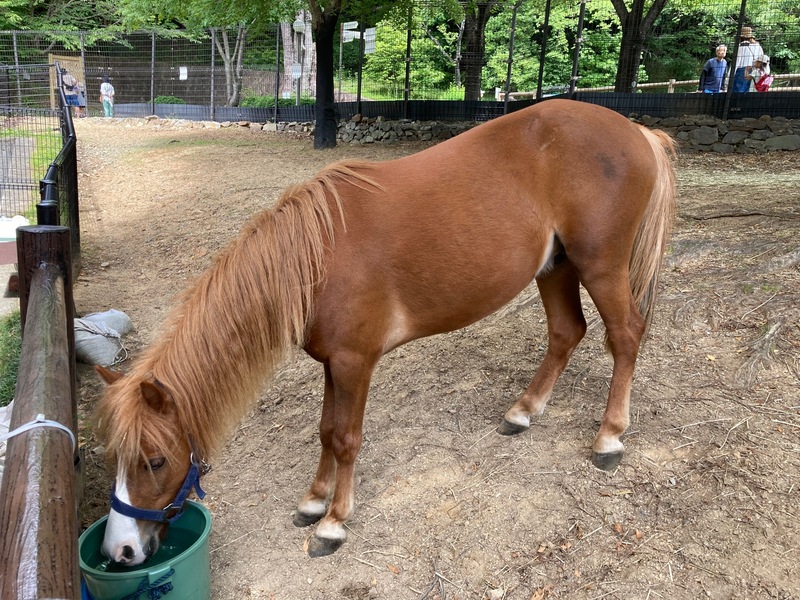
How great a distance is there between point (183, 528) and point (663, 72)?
15504 mm

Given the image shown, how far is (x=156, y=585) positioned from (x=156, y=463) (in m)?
0.39

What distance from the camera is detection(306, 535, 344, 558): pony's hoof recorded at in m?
2.68

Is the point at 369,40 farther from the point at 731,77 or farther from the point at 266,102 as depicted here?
the point at 731,77

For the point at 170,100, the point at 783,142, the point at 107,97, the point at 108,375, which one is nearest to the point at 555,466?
the point at 108,375

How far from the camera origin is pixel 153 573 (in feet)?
6.66

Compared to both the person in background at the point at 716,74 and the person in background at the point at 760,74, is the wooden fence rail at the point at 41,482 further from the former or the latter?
the person in background at the point at 760,74

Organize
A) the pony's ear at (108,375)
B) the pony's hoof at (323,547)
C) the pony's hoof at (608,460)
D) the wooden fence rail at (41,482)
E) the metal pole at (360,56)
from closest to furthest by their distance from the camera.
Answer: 1. the wooden fence rail at (41,482)
2. the pony's ear at (108,375)
3. the pony's hoof at (323,547)
4. the pony's hoof at (608,460)
5. the metal pole at (360,56)

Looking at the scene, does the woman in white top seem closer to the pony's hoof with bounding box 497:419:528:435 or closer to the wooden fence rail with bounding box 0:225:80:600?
the pony's hoof with bounding box 497:419:528:435

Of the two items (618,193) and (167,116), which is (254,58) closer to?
(167,116)

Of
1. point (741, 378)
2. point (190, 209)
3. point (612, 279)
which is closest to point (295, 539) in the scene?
point (612, 279)

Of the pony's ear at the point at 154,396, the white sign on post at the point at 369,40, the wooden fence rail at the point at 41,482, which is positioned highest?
the white sign on post at the point at 369,40

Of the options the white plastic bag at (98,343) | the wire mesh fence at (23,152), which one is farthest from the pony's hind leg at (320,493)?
the wire mesh fence at (23,152)

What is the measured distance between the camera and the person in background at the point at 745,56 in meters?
10.5

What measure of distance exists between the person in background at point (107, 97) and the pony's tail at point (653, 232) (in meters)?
21.2
